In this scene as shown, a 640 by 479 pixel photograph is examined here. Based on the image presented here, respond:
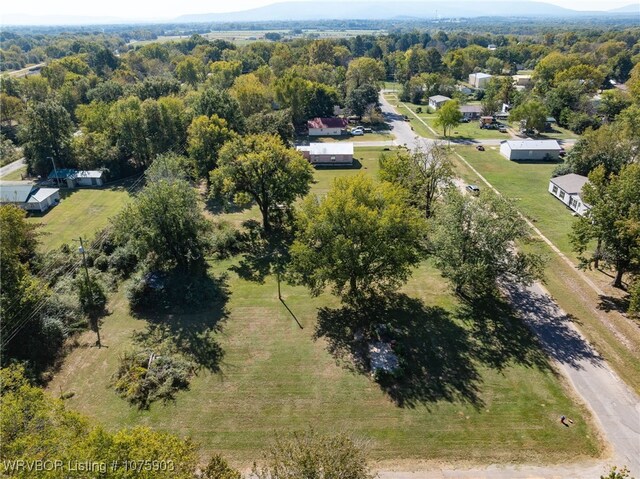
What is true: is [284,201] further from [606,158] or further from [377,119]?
[377,119]

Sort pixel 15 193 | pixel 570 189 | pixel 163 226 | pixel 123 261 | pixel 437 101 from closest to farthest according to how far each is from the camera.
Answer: pixel 163 226
pixel 123 261
pixel 15 193
pixel 570 189
pixel 437 101

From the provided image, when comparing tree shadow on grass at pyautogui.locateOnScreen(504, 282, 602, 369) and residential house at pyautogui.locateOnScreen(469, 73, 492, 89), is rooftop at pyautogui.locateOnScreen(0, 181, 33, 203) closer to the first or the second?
tree shadow on grass at pyautogui.locateOnScreen(504, 282, 602, 369)

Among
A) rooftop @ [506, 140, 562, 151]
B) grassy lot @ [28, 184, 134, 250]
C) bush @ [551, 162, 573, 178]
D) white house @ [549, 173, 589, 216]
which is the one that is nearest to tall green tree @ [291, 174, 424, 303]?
grassy lot @ [28, 184, 134, 250]

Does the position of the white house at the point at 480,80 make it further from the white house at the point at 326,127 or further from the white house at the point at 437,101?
the white house at the point at 326,127

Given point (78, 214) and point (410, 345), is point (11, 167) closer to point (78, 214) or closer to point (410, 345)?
point (78, 214)

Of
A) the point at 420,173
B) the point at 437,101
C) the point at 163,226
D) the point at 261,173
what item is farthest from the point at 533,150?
the point at 163,226

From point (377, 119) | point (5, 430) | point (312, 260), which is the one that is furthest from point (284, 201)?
point (377, 119)
